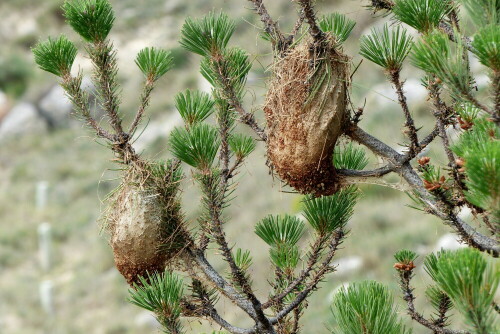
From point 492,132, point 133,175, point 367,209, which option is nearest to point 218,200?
point 133,175

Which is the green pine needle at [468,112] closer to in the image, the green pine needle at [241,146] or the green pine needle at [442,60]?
the green pine needle at [442,60]

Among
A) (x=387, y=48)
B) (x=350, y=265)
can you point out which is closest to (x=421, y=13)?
(x=387, y=48)

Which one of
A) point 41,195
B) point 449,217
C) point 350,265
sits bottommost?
point 449,217

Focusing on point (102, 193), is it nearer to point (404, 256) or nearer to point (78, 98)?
point (78, 98)

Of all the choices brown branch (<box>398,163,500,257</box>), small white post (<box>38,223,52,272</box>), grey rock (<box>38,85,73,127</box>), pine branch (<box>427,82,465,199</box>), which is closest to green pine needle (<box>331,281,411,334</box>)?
brown branch (<box>398,163,500,257</box>)

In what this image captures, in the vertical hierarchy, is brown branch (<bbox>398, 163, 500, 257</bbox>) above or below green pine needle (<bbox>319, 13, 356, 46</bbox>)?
below

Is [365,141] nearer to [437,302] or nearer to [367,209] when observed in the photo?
[437,302]

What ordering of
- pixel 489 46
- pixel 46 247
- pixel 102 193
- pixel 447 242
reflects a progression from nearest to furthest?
1. pixel 489 46
2. pixel 447 242
3. pixel 46 247
4. pixel 102 193

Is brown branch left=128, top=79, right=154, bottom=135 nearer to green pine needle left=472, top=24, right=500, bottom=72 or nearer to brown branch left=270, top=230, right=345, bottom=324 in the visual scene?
brown branch left=270, top=230, right=345, bottom=324
